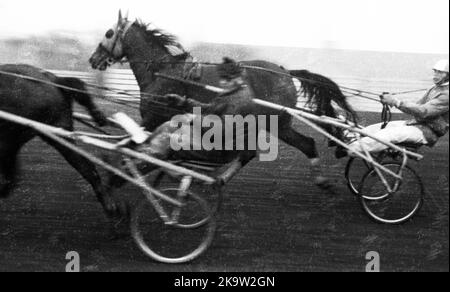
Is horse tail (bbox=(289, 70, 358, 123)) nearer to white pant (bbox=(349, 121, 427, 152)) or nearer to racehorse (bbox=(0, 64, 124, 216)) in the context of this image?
white pant (bbox=(349, 121, 427, 152))

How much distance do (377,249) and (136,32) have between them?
100 inches

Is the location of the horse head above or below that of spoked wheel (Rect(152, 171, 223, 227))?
above

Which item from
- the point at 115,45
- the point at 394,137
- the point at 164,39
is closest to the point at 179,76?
the point at 164,39

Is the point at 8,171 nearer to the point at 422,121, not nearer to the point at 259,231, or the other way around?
the point at 259,231

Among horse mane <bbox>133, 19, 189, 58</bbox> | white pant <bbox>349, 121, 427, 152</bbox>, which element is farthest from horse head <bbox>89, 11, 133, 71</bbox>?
white pant <bbox>349, 121, 427, 152</bbox>

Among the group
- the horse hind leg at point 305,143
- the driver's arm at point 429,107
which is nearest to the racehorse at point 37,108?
the horse hind leg at point 305,143

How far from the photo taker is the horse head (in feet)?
18.6

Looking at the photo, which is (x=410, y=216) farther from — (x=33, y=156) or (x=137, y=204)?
(x=33, y=156)

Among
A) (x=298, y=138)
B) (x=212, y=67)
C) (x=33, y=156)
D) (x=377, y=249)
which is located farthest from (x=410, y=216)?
(x=33, y=156)

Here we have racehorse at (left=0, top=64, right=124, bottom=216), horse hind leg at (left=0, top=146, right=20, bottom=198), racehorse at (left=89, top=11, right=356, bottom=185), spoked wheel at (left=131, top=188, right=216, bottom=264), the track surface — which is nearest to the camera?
spoked wheel at (left=131, top=188, right=216, bottom=264)

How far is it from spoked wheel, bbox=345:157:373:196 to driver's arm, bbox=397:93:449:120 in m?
0.59

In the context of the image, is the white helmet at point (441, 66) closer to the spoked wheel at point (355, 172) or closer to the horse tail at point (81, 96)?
the spoked wheel at point (355, 172)

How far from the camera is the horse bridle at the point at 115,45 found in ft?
18.5

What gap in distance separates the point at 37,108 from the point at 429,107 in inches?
112
